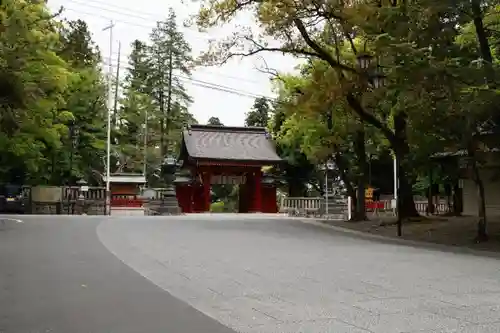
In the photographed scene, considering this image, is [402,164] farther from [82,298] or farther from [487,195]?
[82,298]

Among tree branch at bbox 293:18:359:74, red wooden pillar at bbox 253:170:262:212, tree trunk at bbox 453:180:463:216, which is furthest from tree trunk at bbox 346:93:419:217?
red wooden pillar at bbox 253:170:262:212

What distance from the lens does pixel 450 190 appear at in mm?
34875

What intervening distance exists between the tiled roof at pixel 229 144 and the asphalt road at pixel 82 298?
3113 centimetres

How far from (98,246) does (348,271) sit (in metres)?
6.34

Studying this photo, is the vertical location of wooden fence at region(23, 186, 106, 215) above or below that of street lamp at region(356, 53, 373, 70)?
below

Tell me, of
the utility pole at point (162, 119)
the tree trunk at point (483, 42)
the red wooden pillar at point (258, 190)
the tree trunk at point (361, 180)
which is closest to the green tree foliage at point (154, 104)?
the utility pole at point (162, 119)

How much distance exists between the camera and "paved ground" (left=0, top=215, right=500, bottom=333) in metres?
6.44

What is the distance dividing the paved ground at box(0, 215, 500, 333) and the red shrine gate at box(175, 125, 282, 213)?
28.0 meters

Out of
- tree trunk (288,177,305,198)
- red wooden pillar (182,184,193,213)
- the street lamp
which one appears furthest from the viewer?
tree trunk (288,177,305,198)

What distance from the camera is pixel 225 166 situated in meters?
43.9

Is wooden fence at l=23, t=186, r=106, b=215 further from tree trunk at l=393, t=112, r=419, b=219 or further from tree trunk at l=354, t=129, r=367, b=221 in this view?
Answer: tree trunk at l=393, t=112, r=419, b=219

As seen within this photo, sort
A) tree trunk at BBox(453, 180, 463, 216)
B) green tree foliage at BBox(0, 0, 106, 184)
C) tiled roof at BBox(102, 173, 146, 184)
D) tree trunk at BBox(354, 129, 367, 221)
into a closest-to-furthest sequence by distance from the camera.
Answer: green tree foliage at BBox(0, 0, 106, 184)
tree trunk at BBox(354, 129, 367, 221)
tree trunk at BBox(453, 180, 463, 216)
tiled roof at BBox(102, 173, 146, 184)

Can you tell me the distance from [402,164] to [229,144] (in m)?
26.2

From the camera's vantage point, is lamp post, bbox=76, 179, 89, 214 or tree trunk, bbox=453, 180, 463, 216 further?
lamp post, bbox=76, 179, 89, 214
